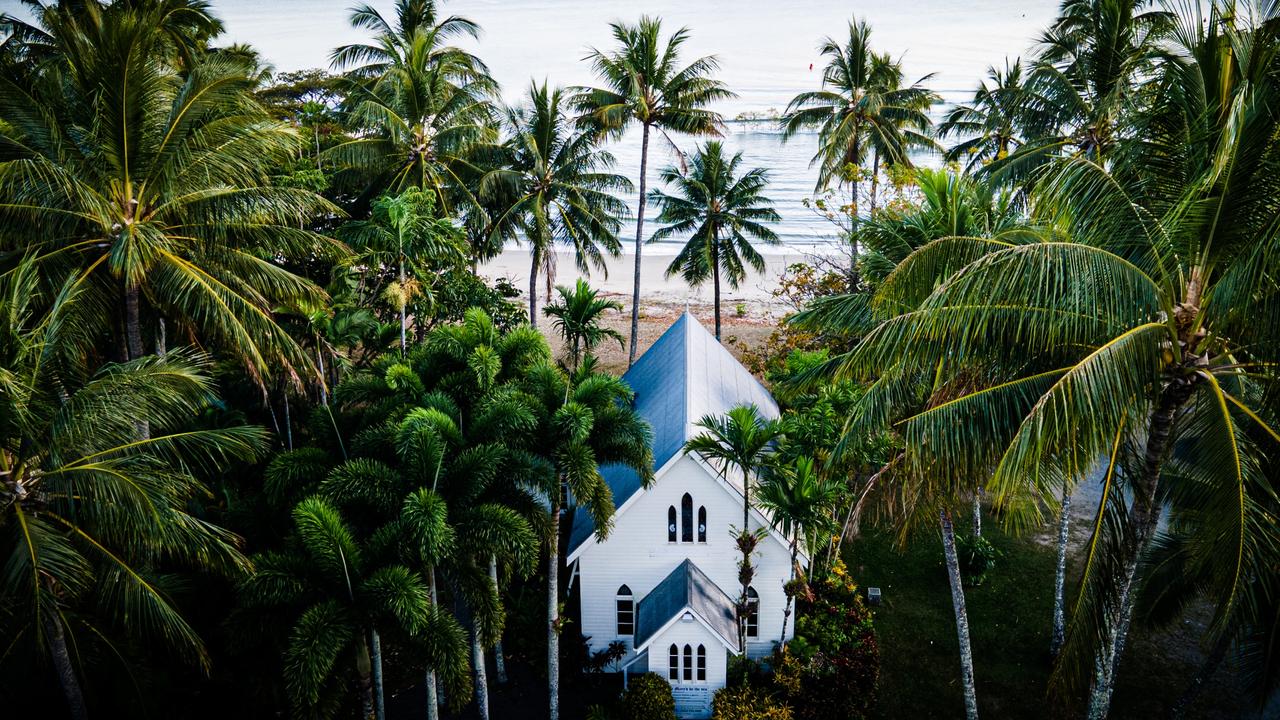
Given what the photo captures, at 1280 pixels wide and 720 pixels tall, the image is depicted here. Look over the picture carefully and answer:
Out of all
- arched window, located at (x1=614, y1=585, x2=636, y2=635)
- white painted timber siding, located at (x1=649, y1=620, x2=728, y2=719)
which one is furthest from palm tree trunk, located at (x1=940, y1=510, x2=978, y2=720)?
arched window, located at (x1=614, y1=585, x2=636, y2=635)

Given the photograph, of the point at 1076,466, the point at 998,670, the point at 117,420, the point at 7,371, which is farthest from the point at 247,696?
the point at 998,670

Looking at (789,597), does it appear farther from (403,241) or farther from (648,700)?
(403,241)

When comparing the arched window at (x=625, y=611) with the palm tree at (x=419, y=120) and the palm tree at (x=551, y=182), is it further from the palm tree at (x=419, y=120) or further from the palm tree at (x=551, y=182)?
the palm tree at (x=551, y=182)

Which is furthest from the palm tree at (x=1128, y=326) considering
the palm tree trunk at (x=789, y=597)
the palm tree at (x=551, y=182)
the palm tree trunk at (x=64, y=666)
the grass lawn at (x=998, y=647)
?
the palm tree at (x=551, y=182)

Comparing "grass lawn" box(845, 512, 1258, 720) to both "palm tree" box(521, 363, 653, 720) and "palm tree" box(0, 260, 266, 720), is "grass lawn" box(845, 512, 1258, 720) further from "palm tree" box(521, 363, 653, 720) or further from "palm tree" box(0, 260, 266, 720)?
"palm tree" box(0, 260, 266, 720)

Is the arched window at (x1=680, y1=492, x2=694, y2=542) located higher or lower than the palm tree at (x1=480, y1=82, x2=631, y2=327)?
lower

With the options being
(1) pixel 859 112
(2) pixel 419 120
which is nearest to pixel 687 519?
(2) pixel 419 120
